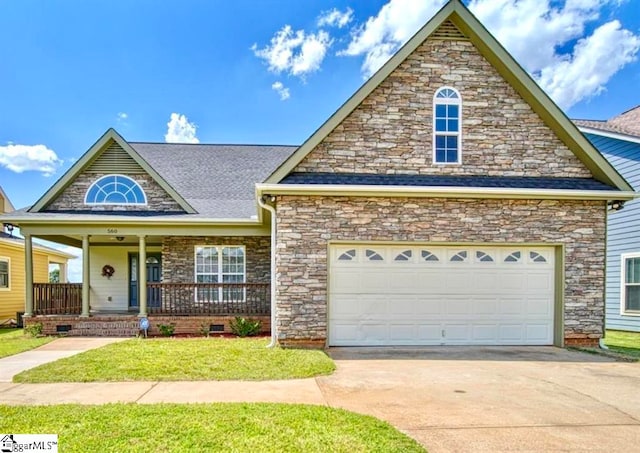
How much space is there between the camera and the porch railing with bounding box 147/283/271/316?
1219 centimetres

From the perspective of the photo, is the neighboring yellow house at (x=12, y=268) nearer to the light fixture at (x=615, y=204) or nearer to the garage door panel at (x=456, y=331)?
the garage door panel at (x=456, y=331)

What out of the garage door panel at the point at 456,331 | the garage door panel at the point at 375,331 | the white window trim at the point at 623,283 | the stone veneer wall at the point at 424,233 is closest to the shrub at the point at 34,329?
the stone veneer wall at the point at 424,233

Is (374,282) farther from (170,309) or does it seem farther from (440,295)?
(170,309)

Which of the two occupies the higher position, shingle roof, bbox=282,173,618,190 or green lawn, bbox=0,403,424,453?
shingle roof, bbox=282,173,618,190

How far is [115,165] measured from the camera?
42.1ft

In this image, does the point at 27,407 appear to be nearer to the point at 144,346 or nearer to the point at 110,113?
the point at 144,346

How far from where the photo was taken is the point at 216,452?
374 cm

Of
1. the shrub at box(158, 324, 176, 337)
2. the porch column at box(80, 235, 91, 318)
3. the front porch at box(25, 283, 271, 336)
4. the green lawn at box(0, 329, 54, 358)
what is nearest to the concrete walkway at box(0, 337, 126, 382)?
the green lawn at box(0, 329, 54, 358)

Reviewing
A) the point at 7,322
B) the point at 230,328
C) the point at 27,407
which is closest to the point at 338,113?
the point at 230,328

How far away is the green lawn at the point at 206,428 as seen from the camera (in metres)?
3.88

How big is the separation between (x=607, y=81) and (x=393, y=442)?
1952 cm

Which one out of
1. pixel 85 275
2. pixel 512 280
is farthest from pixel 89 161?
pixel 512 280

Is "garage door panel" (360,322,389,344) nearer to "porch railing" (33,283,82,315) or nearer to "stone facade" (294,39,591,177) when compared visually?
"stone facade" (294,39,591,177)

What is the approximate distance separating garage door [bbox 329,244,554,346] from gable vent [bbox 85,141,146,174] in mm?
7400
